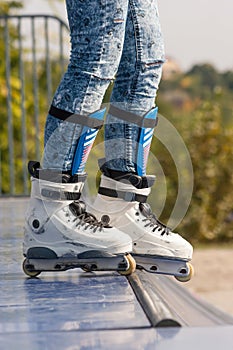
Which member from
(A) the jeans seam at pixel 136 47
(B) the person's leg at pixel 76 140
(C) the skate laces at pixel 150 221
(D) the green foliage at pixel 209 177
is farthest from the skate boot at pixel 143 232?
(D) the green foliage at pixel 209 177

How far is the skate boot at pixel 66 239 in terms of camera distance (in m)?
2.58

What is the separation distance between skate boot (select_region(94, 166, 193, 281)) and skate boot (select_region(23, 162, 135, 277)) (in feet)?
0.51

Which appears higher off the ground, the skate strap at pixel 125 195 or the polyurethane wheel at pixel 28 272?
the skate strap at pixel 125 195

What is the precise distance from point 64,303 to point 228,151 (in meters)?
7.08

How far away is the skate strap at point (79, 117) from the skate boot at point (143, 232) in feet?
0.84

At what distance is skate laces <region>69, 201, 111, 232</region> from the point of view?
2.60 m

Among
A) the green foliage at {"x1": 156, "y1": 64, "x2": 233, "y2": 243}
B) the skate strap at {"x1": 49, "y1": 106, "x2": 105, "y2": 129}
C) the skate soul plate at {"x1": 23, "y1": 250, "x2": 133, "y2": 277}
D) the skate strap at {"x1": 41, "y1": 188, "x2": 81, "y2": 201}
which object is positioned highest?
the skate strap at {"x1": 49, "y1": 106, "x2": 105, "y2": 129}

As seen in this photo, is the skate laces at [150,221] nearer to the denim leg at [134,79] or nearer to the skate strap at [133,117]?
the denim leg at [134,79]

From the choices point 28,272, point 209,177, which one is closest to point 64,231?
point 28,272

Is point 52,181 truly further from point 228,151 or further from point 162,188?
point 228,151

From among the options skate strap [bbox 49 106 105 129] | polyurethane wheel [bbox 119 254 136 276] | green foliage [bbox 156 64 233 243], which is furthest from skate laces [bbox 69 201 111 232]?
green foliage [bbox 156 64 233 243]

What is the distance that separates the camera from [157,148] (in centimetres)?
892

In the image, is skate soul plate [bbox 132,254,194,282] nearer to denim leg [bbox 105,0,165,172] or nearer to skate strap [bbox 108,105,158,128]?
denim leg [bbox 105,0,165,172]

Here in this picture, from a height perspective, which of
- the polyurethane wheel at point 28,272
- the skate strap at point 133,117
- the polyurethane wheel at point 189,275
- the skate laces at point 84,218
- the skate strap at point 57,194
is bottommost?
the polyurethane wheel at point 189,275
